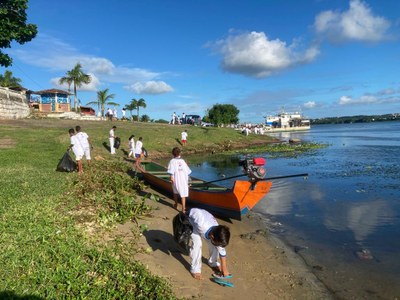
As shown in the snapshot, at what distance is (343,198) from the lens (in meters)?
15.4

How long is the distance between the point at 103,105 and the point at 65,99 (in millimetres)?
7809

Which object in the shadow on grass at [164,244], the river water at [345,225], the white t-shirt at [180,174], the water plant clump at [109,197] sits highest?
the white t-shirt at [180,174]

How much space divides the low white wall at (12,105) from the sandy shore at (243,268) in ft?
107

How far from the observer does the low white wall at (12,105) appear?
115ft

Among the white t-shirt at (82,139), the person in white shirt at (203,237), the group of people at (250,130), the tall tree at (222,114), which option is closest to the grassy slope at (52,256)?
the person in white shirt at (203,237)

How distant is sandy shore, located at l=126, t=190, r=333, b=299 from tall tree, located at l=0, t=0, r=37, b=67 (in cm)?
574

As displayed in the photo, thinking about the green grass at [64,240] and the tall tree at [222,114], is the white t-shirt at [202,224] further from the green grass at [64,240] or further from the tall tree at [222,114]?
the tall tree at [222,114]

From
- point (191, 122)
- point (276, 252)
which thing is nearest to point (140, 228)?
point (276, 252)

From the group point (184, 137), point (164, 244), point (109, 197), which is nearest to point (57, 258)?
point (164, 244)

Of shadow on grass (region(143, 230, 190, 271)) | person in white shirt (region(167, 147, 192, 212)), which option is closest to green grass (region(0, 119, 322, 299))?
shadow on grass (region(143, 230, 190, 271))

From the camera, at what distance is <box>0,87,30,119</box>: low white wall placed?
35.2 meters

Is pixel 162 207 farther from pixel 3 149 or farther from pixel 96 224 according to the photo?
pixel 3 149

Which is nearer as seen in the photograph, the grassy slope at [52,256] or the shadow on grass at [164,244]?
the grassy slope at [52,256]

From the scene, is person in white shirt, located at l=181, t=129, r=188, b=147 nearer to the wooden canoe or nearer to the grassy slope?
the grassy slope
